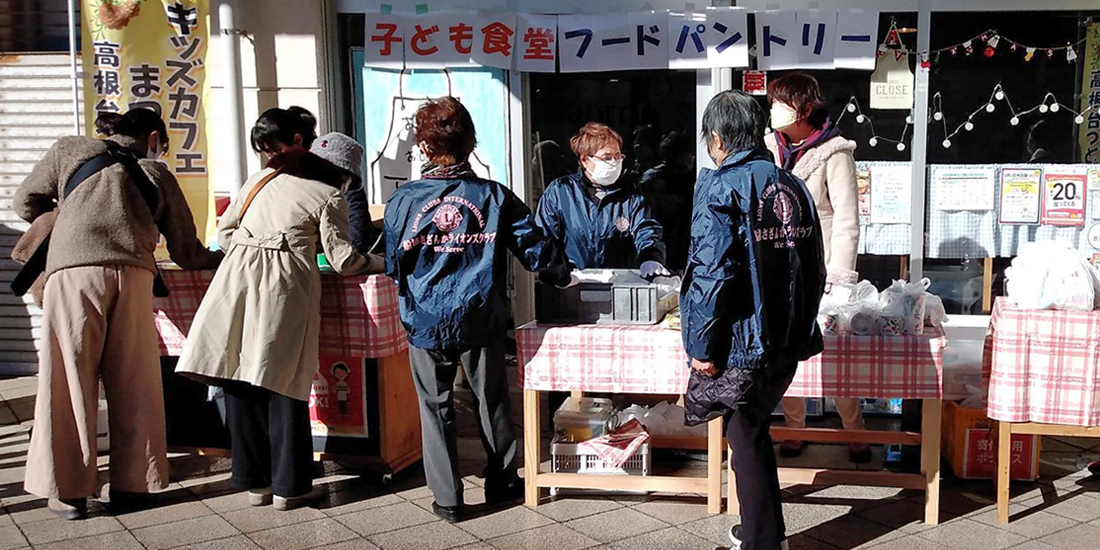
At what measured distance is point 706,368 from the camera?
379 centimetres

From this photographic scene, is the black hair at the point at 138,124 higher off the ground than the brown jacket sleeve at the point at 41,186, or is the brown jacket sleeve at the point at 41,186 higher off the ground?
the black hair at the point at 138,124

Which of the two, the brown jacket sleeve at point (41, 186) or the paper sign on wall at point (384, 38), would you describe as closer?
the brown jacket sleeve at point (41, 186)

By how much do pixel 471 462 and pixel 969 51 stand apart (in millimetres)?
4544

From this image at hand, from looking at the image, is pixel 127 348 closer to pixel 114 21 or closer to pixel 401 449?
pixel 401 449

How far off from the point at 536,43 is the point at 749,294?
12.5 ft

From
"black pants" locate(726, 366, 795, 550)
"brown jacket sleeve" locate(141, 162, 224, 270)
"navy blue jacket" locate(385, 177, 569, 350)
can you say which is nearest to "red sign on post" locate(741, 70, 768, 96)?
"navy blue jacket" locate(385, 177, 569, 350)

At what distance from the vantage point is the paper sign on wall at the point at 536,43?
23.1ft

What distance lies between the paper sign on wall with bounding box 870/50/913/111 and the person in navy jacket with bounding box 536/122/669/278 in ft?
7.63

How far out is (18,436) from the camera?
20.7ft

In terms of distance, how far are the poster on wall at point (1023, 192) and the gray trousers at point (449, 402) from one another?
14.2 feet

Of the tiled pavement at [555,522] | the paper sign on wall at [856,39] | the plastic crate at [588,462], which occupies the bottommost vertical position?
the tiled pavement at [555,522]

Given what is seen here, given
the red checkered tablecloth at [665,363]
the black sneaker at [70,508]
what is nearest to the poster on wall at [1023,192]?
the red checkered tablecloth at [665,363]

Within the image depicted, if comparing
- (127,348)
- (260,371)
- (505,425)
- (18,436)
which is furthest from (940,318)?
(18,436)

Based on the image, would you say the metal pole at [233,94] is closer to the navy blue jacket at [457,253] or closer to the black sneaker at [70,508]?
the black sneaker at [70,508]
